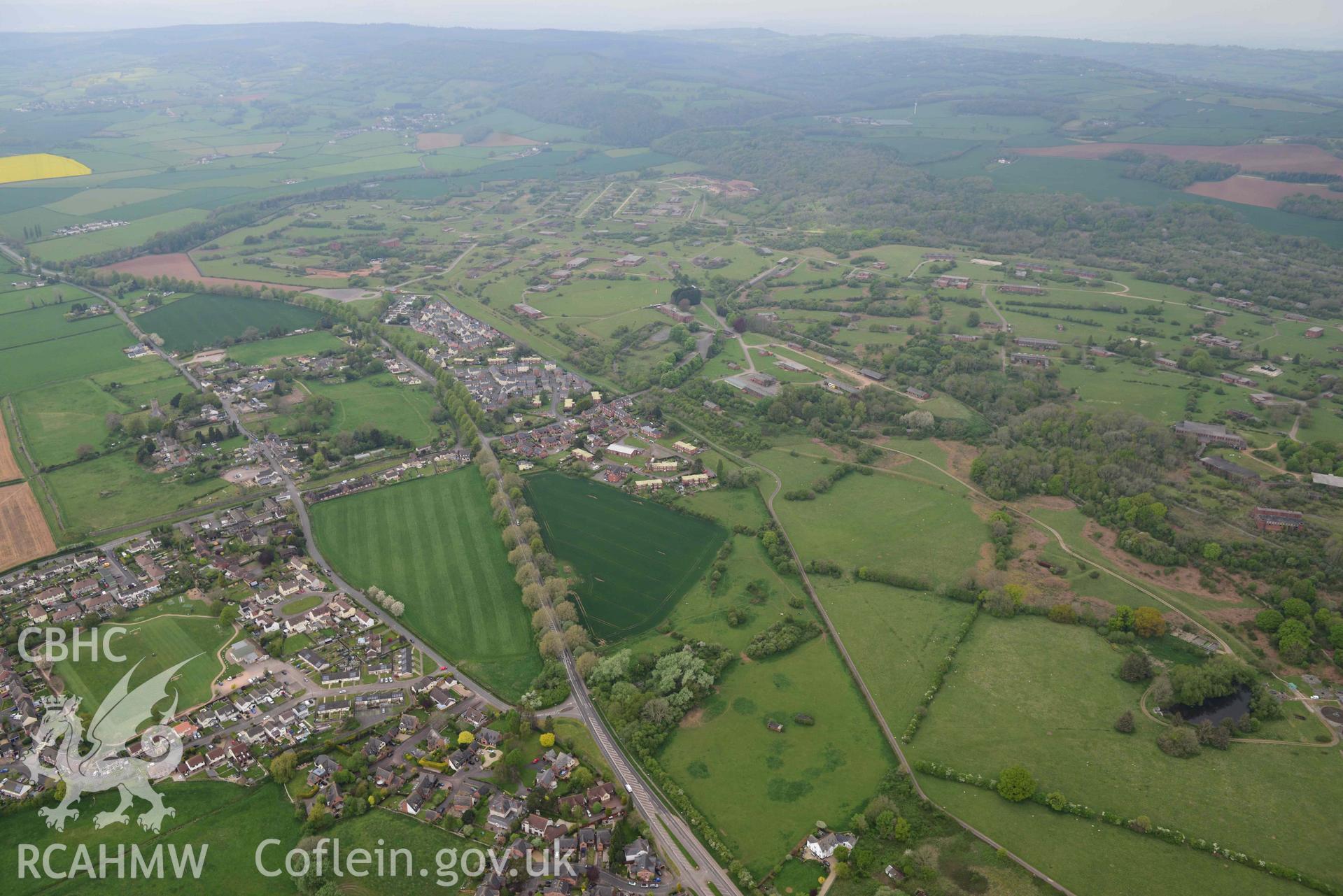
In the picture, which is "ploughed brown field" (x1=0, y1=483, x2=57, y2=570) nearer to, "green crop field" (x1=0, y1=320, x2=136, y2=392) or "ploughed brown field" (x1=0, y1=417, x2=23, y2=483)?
"ploughed brown field" (x1=0, y1=417, x2=23, y2=483)

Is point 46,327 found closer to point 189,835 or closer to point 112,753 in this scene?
point 112,753

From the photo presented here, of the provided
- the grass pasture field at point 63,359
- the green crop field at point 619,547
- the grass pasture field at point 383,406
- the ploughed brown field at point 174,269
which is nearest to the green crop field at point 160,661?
the green crop field at point 619,547

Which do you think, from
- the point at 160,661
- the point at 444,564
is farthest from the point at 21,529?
the point at 444,564

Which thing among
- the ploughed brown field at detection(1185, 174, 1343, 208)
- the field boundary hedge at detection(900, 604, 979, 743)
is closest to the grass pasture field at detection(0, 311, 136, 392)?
the field boundary hedge at detection(900, 604, 979, 743)

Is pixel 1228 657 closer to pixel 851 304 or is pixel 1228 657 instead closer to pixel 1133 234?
pixel 851 304

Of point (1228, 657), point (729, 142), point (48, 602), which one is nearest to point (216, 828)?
point (48, 602)

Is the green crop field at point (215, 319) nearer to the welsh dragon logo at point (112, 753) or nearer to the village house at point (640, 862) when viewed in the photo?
the welsh dragon logo at point (112, 753)
